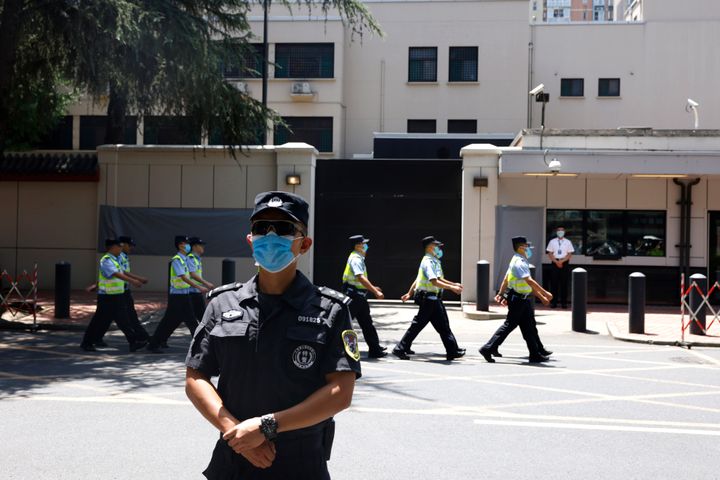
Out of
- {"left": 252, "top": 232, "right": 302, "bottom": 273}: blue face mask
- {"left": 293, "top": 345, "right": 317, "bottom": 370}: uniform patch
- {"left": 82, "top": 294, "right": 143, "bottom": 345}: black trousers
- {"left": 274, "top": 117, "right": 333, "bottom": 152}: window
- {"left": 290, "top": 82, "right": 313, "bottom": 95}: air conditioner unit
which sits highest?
{"left": 290, "top": 82, "right": 313, "bottom": 95}: air conditioner unit

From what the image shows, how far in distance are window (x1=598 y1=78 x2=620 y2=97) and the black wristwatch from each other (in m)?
31.5

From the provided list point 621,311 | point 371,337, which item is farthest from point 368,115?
point 371,337

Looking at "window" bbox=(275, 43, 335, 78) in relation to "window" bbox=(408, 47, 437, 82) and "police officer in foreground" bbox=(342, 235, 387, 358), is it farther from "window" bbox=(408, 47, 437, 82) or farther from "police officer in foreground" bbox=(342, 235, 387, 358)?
"police officer in foreground" bbox=(342, 235, 387, 358)

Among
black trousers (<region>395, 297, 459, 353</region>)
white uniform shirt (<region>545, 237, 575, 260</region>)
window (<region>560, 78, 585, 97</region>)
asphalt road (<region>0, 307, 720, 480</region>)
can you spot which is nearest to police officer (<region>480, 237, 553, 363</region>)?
asphalt road (<region>0, 307, 720, 480</region>)

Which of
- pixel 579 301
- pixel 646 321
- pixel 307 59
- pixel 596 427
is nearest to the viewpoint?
pixel 596 427

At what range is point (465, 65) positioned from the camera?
31812mm

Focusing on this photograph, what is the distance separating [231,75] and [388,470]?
2761cm

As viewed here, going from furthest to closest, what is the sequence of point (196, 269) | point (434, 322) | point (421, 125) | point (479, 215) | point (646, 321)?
point (421, 125), point (479, 215), point (646, 321), point (196, 269), point (434, 322)

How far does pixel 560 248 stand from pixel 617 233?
1998 mm

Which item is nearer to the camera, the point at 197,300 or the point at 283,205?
the point at 283,205

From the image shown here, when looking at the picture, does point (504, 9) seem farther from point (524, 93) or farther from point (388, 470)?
point (388, 470)

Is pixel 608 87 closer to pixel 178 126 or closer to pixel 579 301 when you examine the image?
pixel 579 301

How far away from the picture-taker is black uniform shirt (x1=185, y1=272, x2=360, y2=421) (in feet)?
10.1

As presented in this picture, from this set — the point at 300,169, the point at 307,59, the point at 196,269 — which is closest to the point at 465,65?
the point at 307,59
